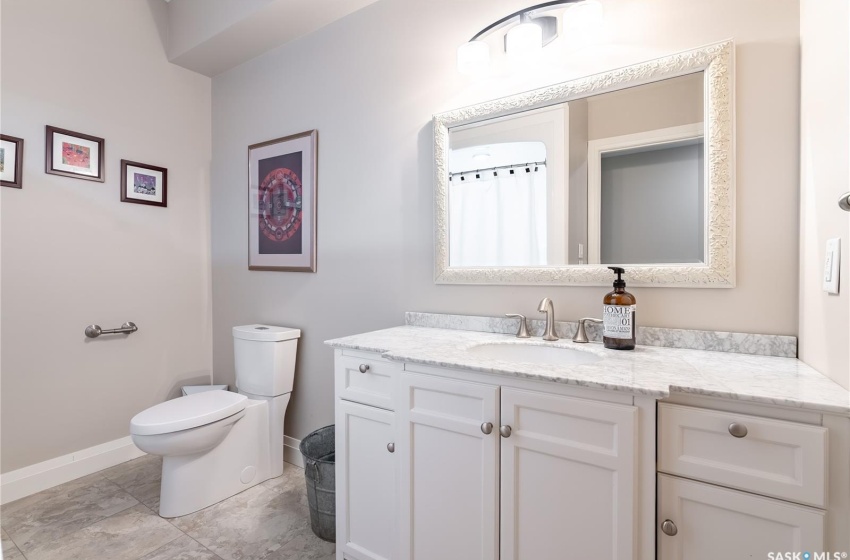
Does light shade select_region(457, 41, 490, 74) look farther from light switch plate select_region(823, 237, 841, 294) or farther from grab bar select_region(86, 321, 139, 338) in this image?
grab bar select_region(86, 321, 139, 338)

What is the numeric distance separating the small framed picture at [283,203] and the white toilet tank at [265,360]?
0.41m

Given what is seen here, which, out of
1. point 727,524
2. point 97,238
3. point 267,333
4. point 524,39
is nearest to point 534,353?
point 727,524

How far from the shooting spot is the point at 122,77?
2.40 metres

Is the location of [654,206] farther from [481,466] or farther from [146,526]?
[146,526]

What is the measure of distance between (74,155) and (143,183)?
35 cm

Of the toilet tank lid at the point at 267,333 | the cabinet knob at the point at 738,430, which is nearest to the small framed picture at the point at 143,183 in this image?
the toilet tank lid at the point at 267,333

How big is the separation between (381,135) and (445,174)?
455 millimetres

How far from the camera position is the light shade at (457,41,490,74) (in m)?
1.63

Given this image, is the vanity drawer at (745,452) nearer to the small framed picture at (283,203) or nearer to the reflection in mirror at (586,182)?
the reflection in mirror at (586,182)

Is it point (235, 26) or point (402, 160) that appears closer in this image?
point (402, 160)

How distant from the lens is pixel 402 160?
1964mm

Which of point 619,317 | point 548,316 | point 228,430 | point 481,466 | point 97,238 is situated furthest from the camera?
point 97,238

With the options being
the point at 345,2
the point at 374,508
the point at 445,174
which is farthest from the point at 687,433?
the point at 345,2

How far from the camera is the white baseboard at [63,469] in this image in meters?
1.96
